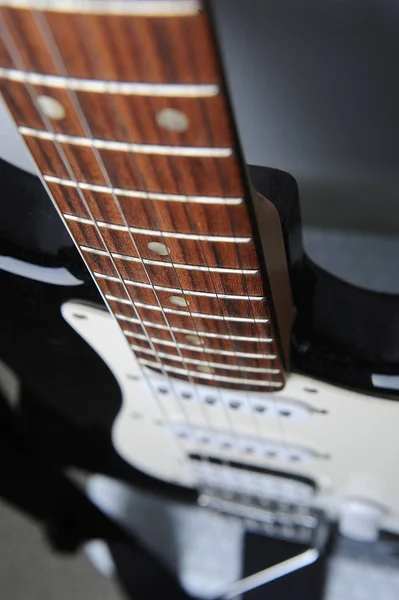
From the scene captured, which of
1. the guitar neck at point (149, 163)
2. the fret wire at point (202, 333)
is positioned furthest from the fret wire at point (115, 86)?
the fret wire at point (202, 333)

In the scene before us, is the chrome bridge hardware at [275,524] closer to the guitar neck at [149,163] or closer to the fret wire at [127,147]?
the guitar neck at [149,163]

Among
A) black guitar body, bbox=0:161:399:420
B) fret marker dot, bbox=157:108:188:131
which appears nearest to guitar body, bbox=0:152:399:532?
black guitar body, bbox=0:161:399:420

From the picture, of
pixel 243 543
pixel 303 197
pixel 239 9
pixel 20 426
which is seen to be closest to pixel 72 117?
pixel 239 9

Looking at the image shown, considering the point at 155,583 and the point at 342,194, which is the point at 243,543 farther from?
the point at 342,194

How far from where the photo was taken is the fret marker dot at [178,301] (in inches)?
18.4

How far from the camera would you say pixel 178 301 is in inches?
18.6

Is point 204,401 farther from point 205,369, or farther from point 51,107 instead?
point 51,107

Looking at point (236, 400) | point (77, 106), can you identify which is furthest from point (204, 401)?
point (77, 106)

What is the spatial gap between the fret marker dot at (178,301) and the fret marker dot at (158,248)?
55 mm

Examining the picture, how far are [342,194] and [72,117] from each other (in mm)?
327

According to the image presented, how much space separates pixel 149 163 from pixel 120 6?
0.30 ft

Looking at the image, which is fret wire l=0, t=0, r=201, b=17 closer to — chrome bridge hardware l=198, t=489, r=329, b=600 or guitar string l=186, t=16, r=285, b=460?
guitar string l=186, t=16, r=285, b=460

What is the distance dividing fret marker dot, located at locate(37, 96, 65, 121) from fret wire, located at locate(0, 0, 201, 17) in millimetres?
55

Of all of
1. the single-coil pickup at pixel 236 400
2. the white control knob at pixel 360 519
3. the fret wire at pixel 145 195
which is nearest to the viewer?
the fret wire at pixel 145 195
